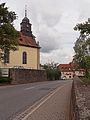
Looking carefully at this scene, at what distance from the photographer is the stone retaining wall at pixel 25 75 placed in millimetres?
66812

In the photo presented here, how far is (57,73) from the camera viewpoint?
125312 millimetres

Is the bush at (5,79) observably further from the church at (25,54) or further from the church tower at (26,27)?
the church tower at (26,27)

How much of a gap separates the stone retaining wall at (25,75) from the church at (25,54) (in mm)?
5763

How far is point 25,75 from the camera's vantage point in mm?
76250

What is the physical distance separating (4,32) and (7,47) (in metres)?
3.25

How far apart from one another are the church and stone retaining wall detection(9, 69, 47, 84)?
18.9 feet

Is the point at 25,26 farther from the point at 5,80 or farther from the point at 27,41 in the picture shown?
the point at 5,80

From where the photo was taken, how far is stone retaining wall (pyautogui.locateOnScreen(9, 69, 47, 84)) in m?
66.8

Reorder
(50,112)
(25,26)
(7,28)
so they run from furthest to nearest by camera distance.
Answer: (25,26) < (7,28) < (50,112)

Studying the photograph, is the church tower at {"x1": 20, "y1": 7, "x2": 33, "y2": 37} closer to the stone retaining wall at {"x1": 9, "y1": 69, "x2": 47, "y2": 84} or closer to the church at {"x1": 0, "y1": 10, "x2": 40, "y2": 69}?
the church at {"x1": 0, "y1": 10, "x2": 40, "y2": 69}

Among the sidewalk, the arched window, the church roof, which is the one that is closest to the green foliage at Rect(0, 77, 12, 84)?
the arched window

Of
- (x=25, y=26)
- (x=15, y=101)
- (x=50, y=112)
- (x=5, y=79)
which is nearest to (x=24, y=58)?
(x=25, y=26)

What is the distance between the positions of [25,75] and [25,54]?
23975 mm

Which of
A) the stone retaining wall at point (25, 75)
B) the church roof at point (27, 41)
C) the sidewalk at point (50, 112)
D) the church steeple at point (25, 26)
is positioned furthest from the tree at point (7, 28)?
the church steeple at point (25, 26)
